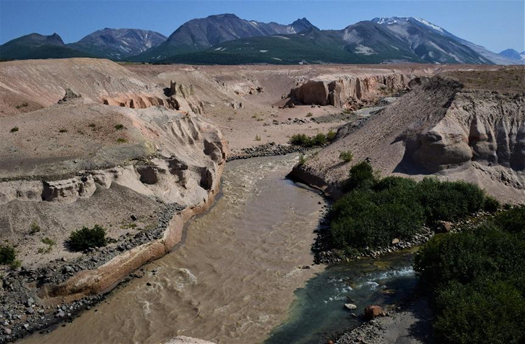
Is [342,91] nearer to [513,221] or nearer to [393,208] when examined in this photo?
[393,208]

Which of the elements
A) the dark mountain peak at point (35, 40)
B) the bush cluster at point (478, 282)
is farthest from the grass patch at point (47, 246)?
the dark mountain peak at point (35, 40)

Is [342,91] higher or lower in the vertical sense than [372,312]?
higher

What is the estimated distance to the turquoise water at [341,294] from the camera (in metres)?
13.4

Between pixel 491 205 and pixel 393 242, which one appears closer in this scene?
pixel 393 242

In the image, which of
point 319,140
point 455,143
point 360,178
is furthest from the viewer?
point 319,140

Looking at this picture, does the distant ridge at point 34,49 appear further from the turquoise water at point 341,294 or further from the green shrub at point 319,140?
the turquoise water at point 341,294

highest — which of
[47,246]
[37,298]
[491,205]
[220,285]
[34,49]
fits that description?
[34,49]

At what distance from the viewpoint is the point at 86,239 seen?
16594mm

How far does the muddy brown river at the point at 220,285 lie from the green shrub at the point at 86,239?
1975 mm

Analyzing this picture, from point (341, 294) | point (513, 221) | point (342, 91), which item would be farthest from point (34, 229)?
point (342, 91)

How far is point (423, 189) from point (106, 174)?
14523 mm

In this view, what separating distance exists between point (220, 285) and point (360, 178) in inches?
436

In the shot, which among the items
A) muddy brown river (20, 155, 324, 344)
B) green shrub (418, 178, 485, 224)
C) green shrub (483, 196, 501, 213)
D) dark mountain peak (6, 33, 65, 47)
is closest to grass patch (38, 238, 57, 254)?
muddy brown river (20, 155, 324, 344)

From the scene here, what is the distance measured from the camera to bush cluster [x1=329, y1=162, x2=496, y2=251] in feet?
60.6
